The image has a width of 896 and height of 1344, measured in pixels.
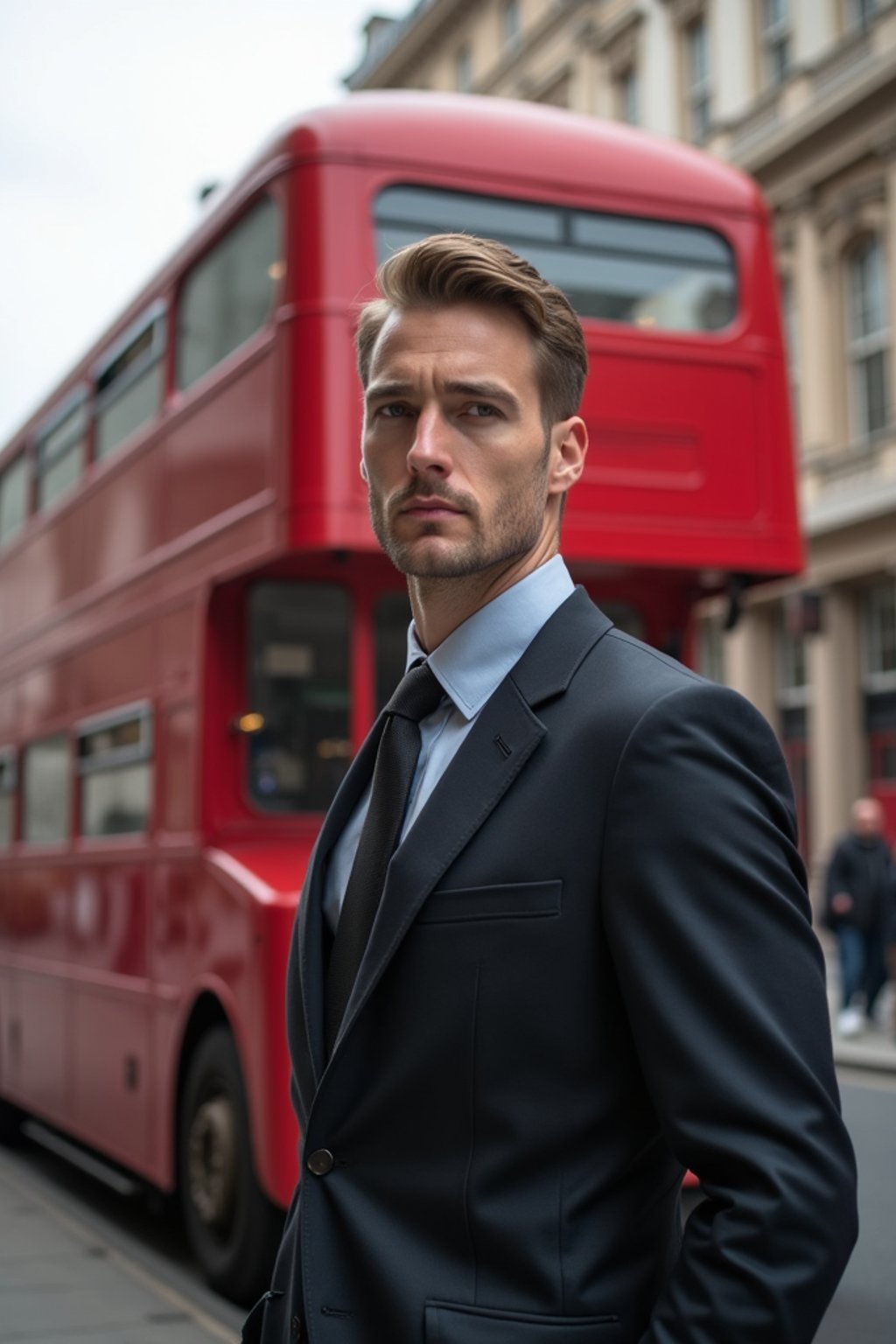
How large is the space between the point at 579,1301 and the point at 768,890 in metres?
0.41

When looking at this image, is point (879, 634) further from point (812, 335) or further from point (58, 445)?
point (58, 445)

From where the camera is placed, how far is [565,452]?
75.2 inches

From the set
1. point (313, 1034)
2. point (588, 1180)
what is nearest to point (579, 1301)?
point (588, 1180)

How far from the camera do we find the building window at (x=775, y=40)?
2319 cm

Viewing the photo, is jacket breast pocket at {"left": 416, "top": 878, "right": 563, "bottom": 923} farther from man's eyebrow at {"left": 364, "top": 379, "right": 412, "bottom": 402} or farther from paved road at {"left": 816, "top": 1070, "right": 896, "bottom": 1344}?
paved road at {"left": 816, "top": 1070, "right": 896, "bottom": 1344}

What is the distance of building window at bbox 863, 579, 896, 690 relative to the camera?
69.5ft

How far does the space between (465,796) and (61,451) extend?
8.67 metres

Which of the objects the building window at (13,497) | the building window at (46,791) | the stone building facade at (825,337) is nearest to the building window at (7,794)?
the building window at (46,791)

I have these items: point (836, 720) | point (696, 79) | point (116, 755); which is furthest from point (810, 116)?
point (116, 755)

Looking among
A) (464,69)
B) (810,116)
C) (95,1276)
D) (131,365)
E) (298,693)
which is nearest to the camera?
(95,1276)

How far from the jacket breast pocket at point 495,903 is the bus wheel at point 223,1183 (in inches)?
174

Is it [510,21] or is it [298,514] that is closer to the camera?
[298,514]

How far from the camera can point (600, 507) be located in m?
6.37

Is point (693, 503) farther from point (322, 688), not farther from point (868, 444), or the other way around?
point (868, 444)
